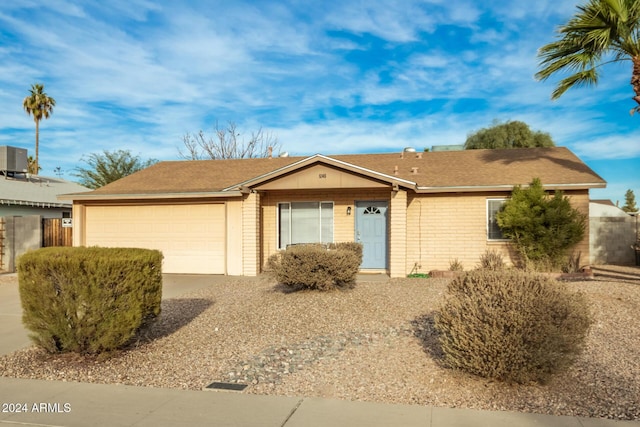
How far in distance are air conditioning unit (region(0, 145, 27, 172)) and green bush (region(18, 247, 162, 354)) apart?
2373 centimetres

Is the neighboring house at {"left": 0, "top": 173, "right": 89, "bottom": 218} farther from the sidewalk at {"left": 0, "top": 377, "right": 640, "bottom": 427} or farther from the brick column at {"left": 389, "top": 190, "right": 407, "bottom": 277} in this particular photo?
the sidewalk at {"left": 0, "top": 377, "right": 640, "bottom": 427}

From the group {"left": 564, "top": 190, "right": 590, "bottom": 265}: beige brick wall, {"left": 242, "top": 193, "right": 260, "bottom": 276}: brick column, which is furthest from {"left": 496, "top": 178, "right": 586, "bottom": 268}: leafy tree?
{"left": 242, "top": 193, "right": 260, "bottom": 276}: brick column

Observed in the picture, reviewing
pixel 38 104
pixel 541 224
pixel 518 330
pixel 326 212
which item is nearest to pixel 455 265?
pixel 541 224

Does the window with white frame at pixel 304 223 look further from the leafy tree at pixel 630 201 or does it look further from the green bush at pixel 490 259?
the leafy tree at pixel 630 201

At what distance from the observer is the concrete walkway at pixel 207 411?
459 cm

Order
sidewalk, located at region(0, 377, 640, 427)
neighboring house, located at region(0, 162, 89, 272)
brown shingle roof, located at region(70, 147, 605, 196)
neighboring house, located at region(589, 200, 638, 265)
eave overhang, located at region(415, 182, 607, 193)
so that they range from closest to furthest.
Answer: sidewalk, located at region(0, 377, 640, 427) < eave overhang, located at region(415, 182, 607, 193) < brown shingle roof, located at region(70, 147, 605, 196) < neighboring house, located at region(0, 162, 89, 272) < neighboring house, located at region(589, 200, 638, 265)

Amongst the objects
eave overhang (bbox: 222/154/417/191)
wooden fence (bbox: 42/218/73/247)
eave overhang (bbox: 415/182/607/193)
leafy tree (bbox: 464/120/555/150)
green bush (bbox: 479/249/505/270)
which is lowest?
green bush (bbox: 479/249/505/270)

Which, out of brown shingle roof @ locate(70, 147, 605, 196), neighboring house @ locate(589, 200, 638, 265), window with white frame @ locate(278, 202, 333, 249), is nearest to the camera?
brown shingle roof @ locate(70, 147, 605, 196)

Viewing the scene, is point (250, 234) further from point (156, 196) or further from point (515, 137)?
point (515, 137)

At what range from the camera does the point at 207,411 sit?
493cm

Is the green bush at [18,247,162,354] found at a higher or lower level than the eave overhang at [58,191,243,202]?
lower

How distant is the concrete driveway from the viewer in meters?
7.71

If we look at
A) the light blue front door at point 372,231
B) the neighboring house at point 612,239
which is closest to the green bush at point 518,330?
the light blue front door at point 372,231

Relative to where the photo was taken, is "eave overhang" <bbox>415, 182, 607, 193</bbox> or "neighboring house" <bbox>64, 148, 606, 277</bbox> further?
"neighboring house" <bbox>64, 148, 606, 277</bbox>
